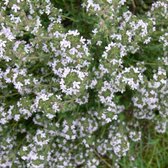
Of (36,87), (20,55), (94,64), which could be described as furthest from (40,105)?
(94,64)

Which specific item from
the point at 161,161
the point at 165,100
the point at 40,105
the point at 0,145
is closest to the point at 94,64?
the point at 40,105

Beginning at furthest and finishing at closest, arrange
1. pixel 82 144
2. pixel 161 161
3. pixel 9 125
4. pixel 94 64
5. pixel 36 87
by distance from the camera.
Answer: pixel 161 161 → pixel 82 144 → pixel 9 125 → pixel 94 64 → pixel 36 87

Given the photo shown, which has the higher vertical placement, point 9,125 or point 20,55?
point 20,55

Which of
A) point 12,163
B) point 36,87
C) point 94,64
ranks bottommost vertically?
point 12,163

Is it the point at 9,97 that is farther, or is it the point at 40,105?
the point at 9,97

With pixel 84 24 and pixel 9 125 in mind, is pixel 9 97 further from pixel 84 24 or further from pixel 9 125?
pixel 84 24

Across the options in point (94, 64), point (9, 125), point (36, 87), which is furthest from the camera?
point (9, 125)
